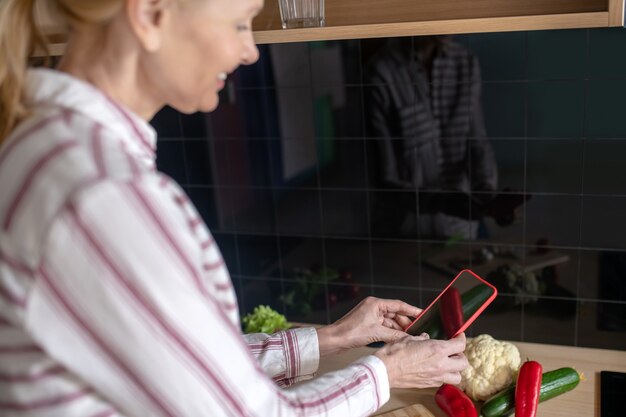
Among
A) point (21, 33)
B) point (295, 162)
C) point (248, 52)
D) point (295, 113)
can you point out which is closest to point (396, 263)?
point (295, 162)

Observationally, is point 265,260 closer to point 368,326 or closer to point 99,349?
point 368,326

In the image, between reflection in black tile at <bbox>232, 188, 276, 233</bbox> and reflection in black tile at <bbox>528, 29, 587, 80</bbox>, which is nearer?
reflection in black tile at <bbox>528, 29, 587, 80</bbox>

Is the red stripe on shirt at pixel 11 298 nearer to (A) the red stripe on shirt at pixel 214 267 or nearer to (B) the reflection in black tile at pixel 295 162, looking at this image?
(A) the red stripe on shirt at pixel 214 267

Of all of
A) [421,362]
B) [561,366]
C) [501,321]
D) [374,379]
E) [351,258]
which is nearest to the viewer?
[374,379]

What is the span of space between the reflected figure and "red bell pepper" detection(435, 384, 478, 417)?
2.01 ft

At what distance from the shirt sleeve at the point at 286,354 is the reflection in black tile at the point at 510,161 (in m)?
0.89

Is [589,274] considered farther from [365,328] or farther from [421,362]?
[421,362]

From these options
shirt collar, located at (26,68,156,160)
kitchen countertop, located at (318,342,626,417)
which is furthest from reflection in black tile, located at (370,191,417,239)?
shirt collar, located at (26,68,156,160)

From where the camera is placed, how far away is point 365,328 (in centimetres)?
131

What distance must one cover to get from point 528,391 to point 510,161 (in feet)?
2.26

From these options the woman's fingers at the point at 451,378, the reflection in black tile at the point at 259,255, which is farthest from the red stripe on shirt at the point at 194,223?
the reflection in black tile at the point at 259,255

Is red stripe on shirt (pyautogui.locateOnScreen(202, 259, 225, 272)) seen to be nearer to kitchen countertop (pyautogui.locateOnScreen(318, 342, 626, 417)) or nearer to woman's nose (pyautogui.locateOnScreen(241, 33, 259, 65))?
woman's nose (pyautogui.locateOnScreen(241, 33, 259, 65))

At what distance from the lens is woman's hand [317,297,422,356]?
130 cm

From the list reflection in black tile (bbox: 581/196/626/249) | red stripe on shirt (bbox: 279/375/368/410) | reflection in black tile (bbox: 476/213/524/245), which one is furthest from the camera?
reflection in black tile (bbox: 476/213/524/245)
